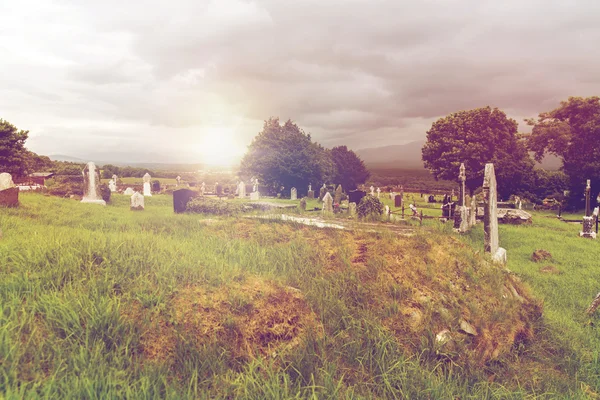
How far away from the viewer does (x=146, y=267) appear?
5090mm

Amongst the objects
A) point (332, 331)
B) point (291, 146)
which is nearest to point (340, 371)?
point (332, 331)

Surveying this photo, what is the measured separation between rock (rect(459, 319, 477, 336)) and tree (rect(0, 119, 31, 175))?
2570 cm

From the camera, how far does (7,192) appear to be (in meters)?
10.4

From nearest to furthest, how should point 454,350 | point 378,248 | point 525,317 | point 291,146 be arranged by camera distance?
point 454,350, point 525,317, point 378,248, point 291,146

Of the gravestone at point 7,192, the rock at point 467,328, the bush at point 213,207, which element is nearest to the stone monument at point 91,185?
the gravestone at point 7,192

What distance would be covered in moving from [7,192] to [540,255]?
1826 cm

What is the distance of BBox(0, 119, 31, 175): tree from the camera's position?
2027 centimetres

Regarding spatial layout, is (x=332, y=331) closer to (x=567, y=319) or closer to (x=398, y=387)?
(x=398, y=387)

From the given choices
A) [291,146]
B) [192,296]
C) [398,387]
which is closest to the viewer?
[398,387]

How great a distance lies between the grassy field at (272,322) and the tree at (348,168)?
47505 mm

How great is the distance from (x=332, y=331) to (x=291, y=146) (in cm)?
3037

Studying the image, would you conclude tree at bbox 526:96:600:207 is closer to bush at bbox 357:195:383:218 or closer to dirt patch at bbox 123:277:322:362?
bush at bbox 357:195:383:218

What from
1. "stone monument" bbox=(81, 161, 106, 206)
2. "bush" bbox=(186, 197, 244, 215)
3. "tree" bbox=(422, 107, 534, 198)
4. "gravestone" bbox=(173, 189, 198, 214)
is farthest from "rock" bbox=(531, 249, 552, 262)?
"tree" bbox=(422, 107, 534, 198)

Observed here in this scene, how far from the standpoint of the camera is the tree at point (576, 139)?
3023 cm
